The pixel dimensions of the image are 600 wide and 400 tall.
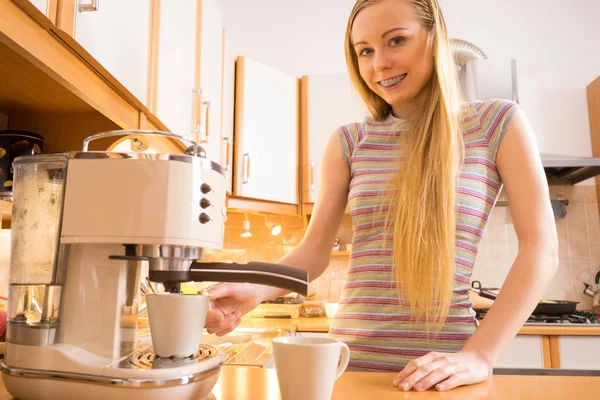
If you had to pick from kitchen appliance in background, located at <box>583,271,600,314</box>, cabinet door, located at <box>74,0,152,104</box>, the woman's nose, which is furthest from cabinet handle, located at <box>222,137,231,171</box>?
kitchen appliance in background, located at <box>583,271,600,314</box>

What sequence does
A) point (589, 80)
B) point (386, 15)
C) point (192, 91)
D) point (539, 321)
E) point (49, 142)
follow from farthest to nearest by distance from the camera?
point (589, 80) → point (539, 321) → point (192, 91) → point (49, 142) → point (386, 15)

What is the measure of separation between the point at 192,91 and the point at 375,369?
40.9 inches

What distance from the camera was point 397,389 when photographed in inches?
24.0

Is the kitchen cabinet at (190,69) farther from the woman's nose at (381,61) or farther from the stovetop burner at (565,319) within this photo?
the stovetop burner at (565,319)

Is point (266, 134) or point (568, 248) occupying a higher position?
point (266, 134)

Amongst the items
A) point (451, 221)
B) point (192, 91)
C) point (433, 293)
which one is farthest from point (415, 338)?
point (192, 91)

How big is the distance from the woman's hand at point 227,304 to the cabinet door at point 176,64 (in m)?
0.61

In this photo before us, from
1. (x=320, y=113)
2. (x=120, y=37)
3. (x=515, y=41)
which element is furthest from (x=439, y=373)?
(x=515, y=41)

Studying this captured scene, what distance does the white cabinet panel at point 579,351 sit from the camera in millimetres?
1887

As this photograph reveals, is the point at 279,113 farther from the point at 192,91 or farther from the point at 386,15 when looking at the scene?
the point at 386,15

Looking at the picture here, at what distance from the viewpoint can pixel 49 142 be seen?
3.66 ft

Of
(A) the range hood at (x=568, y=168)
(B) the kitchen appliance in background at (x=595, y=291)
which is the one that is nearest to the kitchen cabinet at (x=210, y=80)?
(A) the range hood at (x=568, y=168)

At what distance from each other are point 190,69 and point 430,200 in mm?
993

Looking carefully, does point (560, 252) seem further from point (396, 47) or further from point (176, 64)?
point (176, 64)
